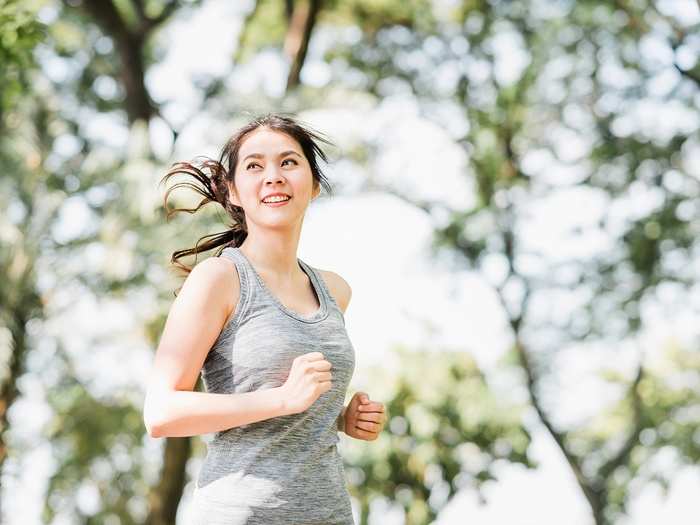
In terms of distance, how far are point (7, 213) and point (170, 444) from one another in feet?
11.7

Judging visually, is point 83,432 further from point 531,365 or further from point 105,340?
point 531,365

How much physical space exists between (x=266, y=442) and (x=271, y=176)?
1.96 ft

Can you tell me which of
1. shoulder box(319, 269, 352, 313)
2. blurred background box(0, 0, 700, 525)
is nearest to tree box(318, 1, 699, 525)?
blurred background box(0, 0, 700, 525)

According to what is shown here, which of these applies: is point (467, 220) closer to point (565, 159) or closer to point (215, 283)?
point (565, 159)

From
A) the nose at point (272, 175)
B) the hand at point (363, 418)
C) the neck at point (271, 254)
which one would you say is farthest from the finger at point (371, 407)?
the nose at point (272, 175)

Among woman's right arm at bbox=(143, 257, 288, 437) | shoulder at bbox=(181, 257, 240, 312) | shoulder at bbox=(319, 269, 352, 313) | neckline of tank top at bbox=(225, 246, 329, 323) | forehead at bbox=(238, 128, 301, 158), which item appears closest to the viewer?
woman's right arm at bbox=(143, 257, 288, 437)

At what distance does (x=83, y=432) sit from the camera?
11383 millimetres

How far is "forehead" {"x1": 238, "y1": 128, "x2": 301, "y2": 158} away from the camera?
2.18m

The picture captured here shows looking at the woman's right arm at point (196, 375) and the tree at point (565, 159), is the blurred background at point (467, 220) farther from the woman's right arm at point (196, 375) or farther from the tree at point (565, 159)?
the woman's right arm at point (196, 375)

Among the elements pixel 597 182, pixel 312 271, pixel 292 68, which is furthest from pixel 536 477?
pixel 312 271

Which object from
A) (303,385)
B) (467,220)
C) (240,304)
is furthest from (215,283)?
(467,220)

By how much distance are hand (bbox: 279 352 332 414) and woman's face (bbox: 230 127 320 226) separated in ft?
1.31

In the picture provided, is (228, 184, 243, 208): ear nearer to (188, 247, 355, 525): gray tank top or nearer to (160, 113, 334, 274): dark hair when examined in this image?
(160, 113, 334, 274): dark hair

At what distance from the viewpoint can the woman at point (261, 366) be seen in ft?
6.16
